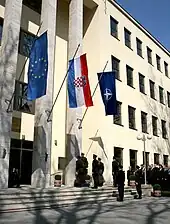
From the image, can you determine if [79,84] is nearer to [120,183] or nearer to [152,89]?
[120,183]

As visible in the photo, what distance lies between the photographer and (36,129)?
16.5m

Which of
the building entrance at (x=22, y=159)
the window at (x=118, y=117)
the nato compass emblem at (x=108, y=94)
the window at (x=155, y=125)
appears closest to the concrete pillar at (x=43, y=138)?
the building entrance at (x=22, y=159)

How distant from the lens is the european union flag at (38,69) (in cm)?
1363

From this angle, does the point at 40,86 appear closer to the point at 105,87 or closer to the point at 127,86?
the point at 105,87

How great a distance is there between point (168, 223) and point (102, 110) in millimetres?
12171

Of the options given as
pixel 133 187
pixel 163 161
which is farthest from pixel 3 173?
pixel 163 161

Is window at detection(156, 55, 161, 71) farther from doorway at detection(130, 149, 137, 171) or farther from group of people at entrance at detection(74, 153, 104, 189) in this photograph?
group of people at entrance at detection(74, 153, 104, 189)

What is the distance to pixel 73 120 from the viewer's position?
18.7m

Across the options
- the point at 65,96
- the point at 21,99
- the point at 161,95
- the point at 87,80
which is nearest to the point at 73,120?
the point at 65,96

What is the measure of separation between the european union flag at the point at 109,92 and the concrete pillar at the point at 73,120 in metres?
2.24

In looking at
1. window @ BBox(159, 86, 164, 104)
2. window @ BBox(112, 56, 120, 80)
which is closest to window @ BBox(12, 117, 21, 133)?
window @ BBox(112, 56, 120, 80)

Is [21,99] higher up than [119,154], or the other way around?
[21,99]

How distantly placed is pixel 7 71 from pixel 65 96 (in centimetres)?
692

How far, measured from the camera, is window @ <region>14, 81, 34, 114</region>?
17.7 m
